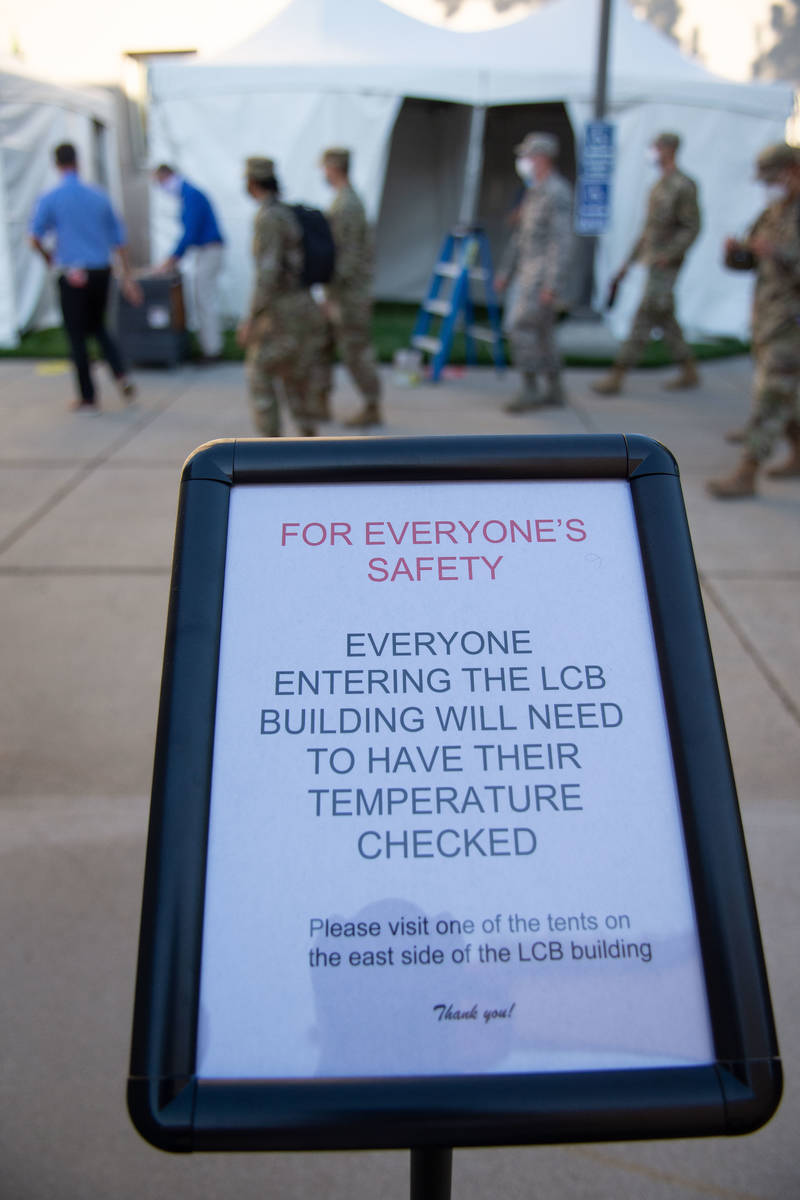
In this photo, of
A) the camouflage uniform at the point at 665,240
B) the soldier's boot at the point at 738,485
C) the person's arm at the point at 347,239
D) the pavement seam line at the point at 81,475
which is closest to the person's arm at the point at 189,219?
the pavement seam line at the point at 81,475

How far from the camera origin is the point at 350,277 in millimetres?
6113

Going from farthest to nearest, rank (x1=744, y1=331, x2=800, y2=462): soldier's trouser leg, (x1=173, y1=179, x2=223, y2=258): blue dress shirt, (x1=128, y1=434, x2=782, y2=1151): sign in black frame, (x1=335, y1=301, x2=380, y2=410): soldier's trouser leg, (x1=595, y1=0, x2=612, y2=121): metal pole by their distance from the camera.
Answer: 1. (x1=595, y1=0, x2=612, y2=121): metal pole
2. (x1=173, y1=179, x2=223, y2=258): blue dress shirt
3. (x1=335, y1=301, x2=380, y2=410): soldier's trouser leg
4. (x1=744, y1=331, x2=800, y2=462): soldier's trouser leg
5. (x1=128, y1=434, x2=782, y2=1151): sign in black frame

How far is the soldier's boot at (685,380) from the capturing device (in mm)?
7758

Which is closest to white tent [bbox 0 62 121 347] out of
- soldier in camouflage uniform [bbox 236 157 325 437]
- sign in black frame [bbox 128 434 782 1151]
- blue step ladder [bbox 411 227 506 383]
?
blue step ladder [bbox 411 227 506 383]

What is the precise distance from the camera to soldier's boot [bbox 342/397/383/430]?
6.41 m

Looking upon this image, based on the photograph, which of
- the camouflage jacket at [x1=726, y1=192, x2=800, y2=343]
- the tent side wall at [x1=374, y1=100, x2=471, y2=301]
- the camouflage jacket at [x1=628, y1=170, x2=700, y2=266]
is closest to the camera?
the camouflage jacket at [x1=726, y1=192, x2=800, y2=343]

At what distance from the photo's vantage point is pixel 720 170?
34.5 feet

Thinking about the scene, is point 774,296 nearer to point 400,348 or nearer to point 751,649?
point 751,649

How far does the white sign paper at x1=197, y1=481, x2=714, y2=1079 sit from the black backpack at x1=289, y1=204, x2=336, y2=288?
4630 mm

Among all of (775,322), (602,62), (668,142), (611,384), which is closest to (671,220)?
(668,142)

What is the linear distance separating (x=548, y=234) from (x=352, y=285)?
142cm

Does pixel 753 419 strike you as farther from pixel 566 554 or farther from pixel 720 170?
pixel 720 170

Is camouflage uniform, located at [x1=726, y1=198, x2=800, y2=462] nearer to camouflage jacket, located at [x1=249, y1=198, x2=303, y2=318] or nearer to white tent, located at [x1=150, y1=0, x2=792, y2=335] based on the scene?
camouflage jacket, located at [x1=249, y1=198, x2=303, y2=318]

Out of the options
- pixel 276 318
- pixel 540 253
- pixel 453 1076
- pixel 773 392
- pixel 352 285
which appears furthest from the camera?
pixel 540 253
